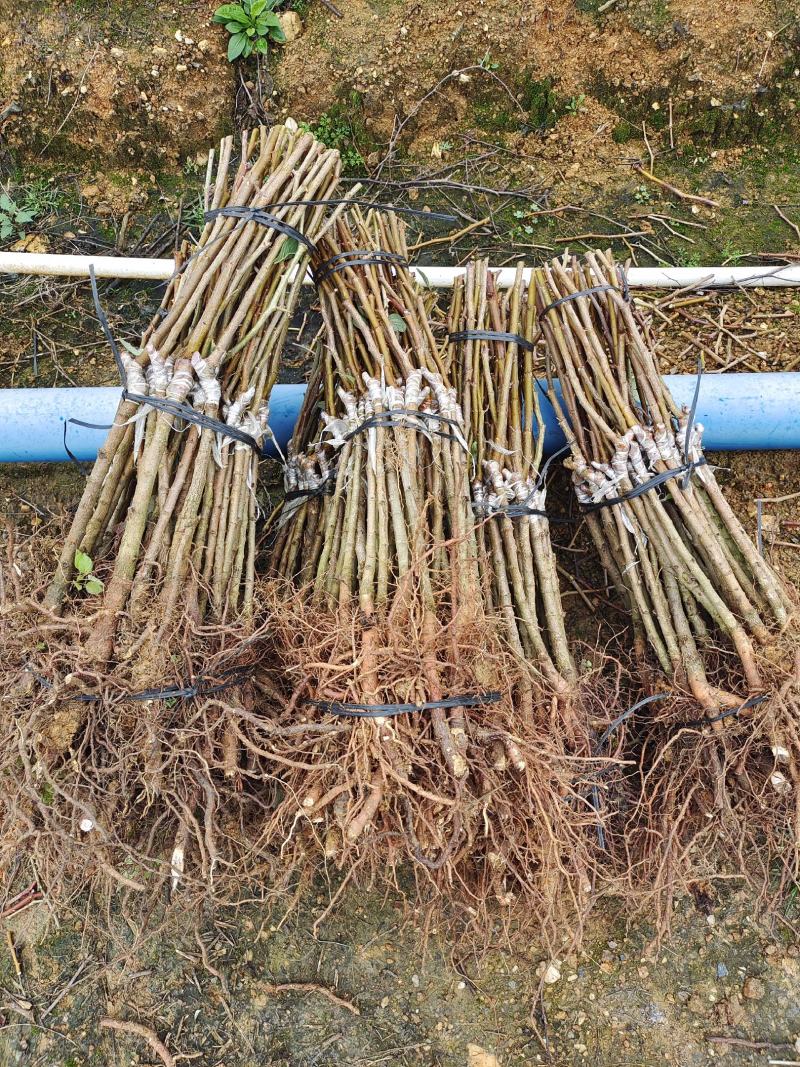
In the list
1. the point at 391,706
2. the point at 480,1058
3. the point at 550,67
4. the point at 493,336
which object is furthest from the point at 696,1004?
the point at 550,67

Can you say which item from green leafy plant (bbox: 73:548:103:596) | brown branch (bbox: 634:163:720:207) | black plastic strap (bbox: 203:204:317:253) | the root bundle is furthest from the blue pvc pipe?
brown branch (bbox: 634:163:720:207)

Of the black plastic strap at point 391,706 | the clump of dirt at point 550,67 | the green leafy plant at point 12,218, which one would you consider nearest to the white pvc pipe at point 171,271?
the green leafy plant at point 12,218

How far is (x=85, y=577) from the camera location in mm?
1733

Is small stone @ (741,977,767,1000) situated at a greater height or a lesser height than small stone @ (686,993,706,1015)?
greater

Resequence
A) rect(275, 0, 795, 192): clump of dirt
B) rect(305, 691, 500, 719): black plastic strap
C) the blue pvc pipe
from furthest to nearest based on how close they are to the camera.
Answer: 1. rect(275, 0, 795, 192): clump of dirt
2. the blue pvc pipe
3. rect(305, 691, 500, 719): black plastic strap

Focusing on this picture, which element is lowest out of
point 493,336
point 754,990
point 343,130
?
point 754,990

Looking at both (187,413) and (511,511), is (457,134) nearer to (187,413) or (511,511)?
(511,511)

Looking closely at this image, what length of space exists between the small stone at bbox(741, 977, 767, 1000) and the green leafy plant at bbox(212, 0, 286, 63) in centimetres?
371

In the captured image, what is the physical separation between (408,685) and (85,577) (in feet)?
2.65

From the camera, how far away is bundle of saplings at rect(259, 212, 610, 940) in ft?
5.31

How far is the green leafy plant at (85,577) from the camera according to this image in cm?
169

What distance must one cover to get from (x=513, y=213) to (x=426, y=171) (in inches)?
16.5

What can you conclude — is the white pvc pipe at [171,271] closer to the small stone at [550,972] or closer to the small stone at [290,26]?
the small stone at [290,26]

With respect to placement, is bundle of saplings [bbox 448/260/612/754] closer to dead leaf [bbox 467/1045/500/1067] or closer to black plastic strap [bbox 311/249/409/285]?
black plastic strap [bbox 311/249/409/285]
